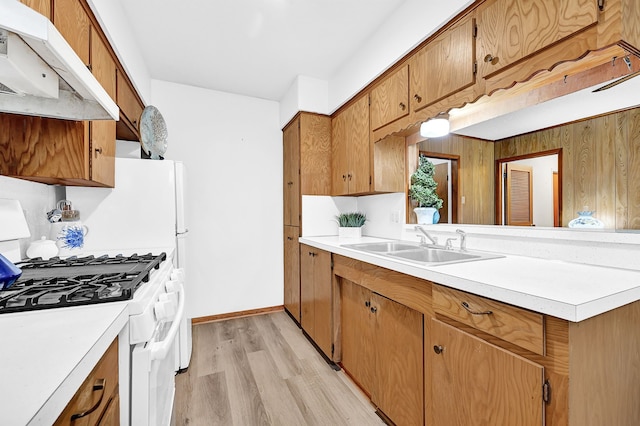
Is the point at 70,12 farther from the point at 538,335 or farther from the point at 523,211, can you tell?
the point at 523,211

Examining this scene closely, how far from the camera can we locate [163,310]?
95 centimetres

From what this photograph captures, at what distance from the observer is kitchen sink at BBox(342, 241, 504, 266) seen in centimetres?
156

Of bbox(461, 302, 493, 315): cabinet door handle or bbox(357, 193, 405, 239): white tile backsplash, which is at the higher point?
bbox(357, 193, 405, 239): white tile backsplash

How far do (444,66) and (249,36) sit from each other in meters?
1.49

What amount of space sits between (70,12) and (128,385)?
1551mm

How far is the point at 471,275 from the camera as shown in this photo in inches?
41.4

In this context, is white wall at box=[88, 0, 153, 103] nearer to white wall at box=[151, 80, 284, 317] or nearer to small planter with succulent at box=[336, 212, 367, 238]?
white wall at box=[151, 80, 284, 317]

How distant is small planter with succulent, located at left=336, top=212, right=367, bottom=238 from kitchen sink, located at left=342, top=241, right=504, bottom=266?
47cm

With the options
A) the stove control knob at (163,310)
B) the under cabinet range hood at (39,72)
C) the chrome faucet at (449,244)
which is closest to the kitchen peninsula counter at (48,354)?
the stove control knob at (163,310)

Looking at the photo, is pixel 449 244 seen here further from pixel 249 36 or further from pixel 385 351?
pixel 249 36

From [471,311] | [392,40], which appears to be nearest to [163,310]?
[471,311]

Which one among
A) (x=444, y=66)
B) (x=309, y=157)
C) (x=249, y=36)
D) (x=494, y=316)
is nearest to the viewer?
(x=494, y=316)

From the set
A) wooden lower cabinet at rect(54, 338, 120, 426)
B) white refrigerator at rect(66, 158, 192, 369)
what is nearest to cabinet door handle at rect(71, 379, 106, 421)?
wooden lower cabinet at rect(54, 338, 120, 426)

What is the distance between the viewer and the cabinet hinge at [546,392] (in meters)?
0.80
